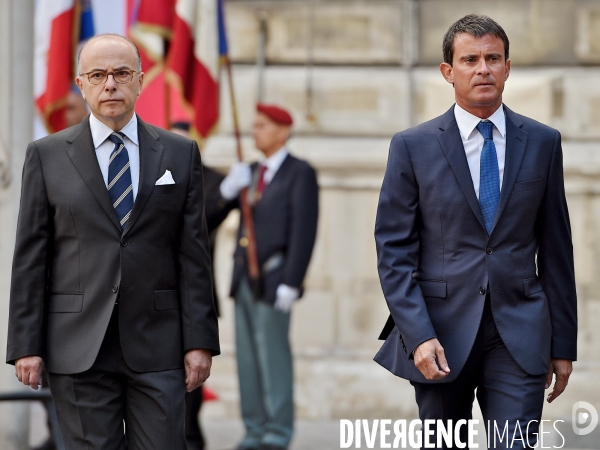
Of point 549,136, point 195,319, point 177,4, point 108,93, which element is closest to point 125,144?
point 108,93

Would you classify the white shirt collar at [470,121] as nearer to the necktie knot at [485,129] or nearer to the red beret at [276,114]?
the necktie knot at [485,129]

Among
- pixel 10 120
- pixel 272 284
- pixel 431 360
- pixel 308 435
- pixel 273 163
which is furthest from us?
pixel 308 435

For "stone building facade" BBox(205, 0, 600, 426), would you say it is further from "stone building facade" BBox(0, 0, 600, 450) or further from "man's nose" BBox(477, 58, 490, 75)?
"man's nose" BBox(477, 58, 490, 75)

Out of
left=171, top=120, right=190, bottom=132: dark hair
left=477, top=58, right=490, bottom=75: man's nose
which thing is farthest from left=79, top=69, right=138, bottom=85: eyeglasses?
left=171, top=120, right=190, bottom=132: dark hair

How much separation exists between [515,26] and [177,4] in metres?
2.73

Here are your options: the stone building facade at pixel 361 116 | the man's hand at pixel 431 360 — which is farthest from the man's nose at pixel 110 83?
the stone building facade at pixel 361 116

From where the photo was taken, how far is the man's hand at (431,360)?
158 inches

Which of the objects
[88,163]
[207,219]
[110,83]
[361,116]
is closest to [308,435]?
[207,219]

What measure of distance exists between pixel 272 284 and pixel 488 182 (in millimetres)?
3640

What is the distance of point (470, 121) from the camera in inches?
169

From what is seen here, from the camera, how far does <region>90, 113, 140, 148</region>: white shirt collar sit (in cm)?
429

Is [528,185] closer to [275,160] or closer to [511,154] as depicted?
[511,154]

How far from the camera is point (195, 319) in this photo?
4250 millimetres

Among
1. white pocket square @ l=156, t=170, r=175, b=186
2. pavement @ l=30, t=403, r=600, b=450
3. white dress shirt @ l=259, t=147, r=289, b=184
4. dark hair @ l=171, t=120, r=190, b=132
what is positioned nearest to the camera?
white pocket square @ l=156, t=170, r=175, b=186
